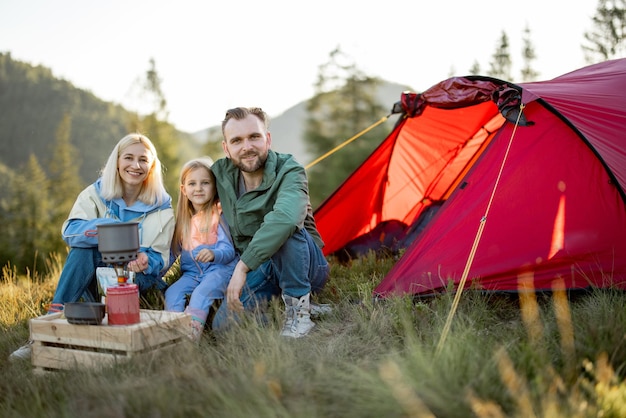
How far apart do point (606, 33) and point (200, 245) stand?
24528 mm

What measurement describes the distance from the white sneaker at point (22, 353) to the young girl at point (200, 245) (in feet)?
2.34

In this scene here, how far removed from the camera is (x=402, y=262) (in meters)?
3.29

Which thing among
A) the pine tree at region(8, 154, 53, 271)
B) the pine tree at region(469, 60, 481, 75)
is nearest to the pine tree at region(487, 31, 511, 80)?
the pine tree at region(469, 60, 481, 75)

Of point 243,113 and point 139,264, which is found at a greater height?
point 243,113

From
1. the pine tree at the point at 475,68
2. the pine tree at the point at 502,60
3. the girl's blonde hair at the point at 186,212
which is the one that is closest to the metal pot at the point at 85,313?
the girl's blonde hair at the point at 186,212

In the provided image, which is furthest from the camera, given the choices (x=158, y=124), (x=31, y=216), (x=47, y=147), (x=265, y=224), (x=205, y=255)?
(x=47, y=147)

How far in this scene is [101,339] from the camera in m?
2.42

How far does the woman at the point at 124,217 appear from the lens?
3051 mm

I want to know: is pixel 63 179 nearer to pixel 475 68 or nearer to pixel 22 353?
pixel 475 68

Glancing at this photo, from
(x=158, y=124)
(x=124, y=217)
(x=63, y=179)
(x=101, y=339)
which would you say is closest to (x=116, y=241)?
(x=101, y=339)

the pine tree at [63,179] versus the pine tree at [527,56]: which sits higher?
the pine tree at [527,56]

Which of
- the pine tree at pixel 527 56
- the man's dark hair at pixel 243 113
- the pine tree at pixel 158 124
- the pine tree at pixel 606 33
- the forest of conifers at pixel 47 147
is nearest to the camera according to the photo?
the man's dark hair at pixel 243 113

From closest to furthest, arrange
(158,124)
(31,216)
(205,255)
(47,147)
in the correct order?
(205,255) < (31,216) < (158,124) < (47,147)

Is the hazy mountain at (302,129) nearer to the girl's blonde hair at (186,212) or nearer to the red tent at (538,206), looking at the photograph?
the girl's blonde hair at (186,212)
